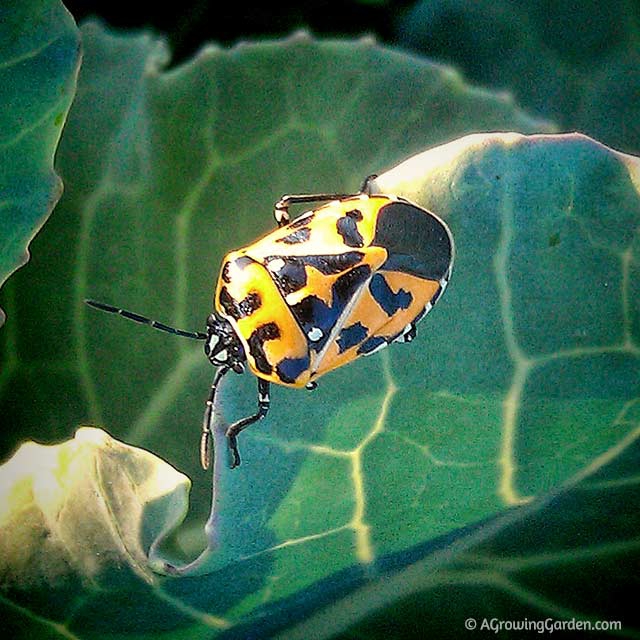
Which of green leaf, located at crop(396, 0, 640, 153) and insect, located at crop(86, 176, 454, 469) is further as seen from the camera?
Result: green leaf, located at crop(396, 0, 640, 153)

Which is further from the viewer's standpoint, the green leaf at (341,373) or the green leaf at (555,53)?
the green leaf at (555,53)

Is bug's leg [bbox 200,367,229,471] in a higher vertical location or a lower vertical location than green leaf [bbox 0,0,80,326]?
lower

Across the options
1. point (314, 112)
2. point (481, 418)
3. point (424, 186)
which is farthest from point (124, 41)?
point (481, 418)

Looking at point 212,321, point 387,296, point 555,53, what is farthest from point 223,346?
point 555,53

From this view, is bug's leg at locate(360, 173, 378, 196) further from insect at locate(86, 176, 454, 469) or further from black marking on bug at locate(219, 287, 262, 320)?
black marking on bug at locate(219, 287, 262, 320)

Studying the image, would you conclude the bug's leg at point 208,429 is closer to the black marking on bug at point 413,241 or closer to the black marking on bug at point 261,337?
the black marking on bug at point 261,337

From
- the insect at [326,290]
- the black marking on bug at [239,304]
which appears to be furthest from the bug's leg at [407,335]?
the black marking on bug at [239,304]

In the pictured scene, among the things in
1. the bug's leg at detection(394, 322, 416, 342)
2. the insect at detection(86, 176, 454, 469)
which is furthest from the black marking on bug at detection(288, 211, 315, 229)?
the bug's leg at detection(394, 322, 416, 342)
